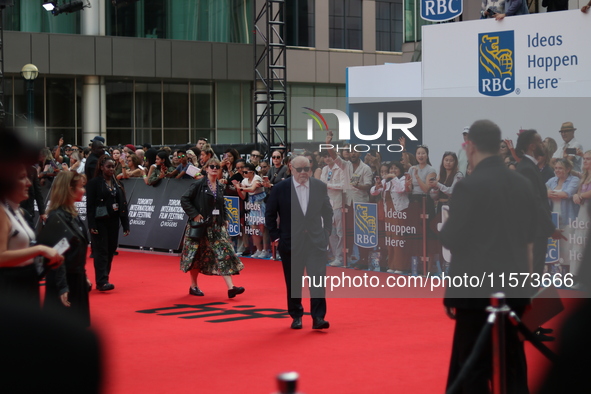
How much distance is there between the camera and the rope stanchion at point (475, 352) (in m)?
4.63

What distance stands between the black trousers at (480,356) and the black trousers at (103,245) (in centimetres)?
787

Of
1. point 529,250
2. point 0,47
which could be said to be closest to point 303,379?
point 529,250

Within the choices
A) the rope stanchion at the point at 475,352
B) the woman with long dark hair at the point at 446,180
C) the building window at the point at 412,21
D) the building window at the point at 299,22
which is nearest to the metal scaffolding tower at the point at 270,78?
the building window at the point at 412,21

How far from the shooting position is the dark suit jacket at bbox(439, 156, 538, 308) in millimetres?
5172

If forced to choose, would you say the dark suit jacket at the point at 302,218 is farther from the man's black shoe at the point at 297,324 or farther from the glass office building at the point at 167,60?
the glass office building at the point at 167,60

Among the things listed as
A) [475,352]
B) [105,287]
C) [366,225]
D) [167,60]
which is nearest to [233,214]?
[366,225]

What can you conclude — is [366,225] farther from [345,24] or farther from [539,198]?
[345,24]

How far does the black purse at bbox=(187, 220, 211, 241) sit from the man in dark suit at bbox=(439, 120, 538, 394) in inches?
260

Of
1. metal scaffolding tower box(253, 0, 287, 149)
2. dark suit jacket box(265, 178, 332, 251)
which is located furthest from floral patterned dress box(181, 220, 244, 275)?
metal scaffolding tower box(253, 0, 287, 149)

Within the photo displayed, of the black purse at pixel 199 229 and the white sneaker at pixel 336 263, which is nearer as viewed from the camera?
the black purse at pixel 199 229

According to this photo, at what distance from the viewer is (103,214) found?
12.1 meters

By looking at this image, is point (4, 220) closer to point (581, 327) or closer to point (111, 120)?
point (581, 327)

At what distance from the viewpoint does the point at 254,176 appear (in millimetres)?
16125

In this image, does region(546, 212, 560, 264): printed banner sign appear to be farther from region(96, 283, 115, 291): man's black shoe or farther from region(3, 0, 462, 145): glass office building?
region(3, 0, 462, 145): glass office building
